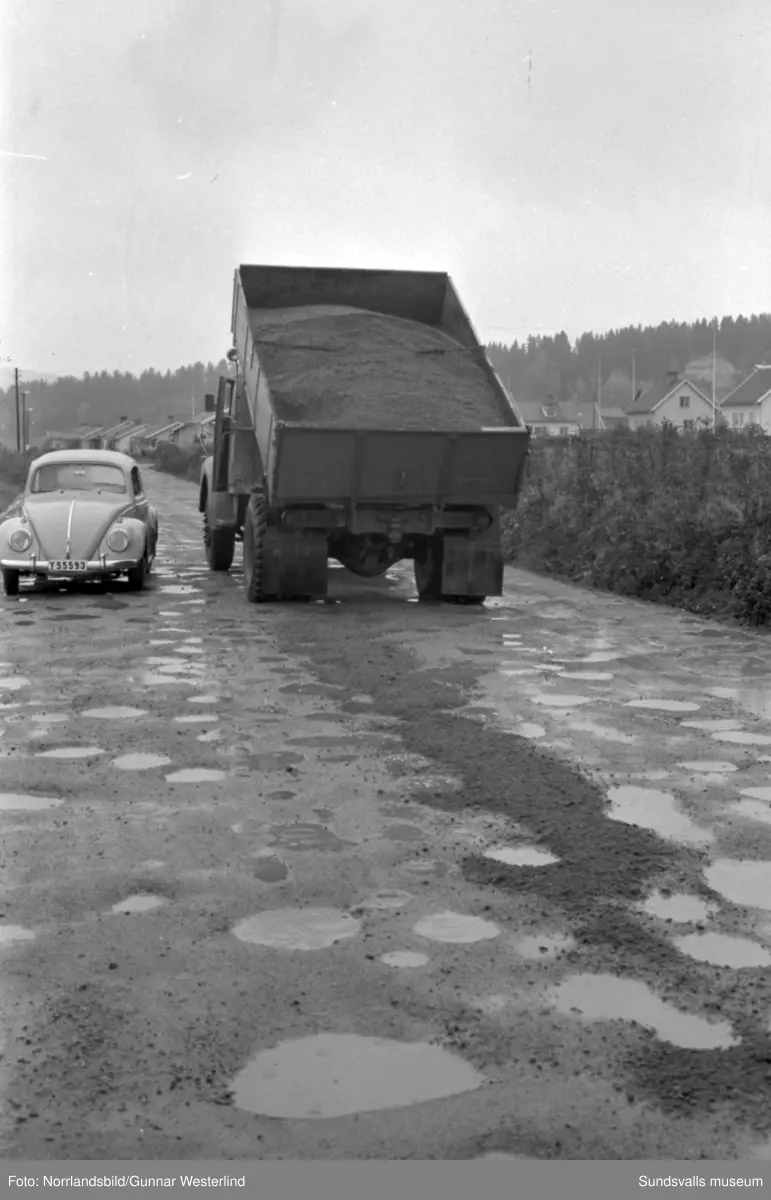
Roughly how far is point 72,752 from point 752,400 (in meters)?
80.1

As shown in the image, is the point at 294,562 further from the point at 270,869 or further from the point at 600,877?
the point at 600,877

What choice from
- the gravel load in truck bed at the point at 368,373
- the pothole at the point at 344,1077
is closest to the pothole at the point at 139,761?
the pothole at the point at 344,1077

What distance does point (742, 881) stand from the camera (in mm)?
4824

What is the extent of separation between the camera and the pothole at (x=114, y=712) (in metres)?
7.58

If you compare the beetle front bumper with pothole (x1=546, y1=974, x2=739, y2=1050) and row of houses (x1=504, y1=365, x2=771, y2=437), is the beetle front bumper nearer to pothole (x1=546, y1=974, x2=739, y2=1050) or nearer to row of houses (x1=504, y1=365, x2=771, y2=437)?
pothole (x1=546, y1=974, x2=739, y2=1050)

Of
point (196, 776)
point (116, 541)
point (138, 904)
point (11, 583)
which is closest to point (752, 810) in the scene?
point (196, 776)

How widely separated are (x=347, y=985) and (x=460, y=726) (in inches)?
138

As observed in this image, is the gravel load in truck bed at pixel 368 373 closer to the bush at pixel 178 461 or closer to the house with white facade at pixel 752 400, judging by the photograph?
the bush at pixel 178 461

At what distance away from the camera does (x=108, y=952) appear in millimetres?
4070

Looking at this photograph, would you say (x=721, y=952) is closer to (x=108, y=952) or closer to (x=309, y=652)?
(x=108, y=952)

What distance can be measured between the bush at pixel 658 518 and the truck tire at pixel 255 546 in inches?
160

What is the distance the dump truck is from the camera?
12.1 metres

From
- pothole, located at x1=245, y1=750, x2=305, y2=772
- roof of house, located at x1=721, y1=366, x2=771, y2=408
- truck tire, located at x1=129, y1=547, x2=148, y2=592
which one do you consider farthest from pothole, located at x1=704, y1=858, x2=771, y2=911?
roof of house, located at x1=721, y1=366, x2=771, y2=408

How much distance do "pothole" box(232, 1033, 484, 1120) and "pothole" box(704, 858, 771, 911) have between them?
158 cm
